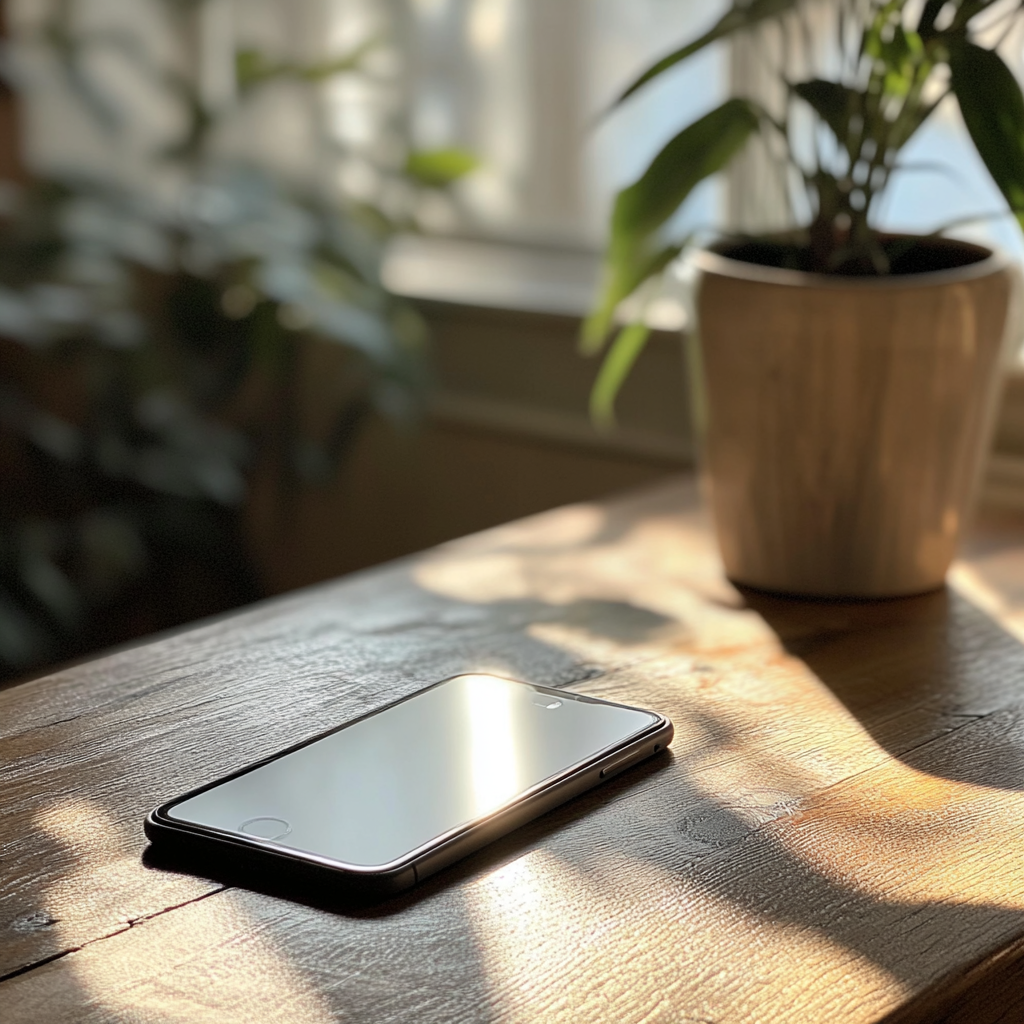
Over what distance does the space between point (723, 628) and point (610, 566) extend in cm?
12

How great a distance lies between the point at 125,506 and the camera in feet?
5.13

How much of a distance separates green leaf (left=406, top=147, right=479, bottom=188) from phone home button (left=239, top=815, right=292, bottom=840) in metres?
1.13

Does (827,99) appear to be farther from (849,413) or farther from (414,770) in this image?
(414,770)

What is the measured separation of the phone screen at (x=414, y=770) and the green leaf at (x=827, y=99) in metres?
0.33

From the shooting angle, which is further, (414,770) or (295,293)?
(295,293)

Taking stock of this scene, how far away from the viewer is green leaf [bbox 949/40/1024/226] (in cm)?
68

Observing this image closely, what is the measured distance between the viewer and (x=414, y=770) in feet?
Answer: 1.88

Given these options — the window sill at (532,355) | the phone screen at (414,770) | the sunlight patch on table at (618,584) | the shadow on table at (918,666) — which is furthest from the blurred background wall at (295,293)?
the phone screen at (414,770)

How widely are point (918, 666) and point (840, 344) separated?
173mm

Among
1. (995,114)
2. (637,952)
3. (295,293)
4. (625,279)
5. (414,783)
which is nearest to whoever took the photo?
(637,952)

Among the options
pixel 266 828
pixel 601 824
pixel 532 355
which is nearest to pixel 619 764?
pixel 601 824

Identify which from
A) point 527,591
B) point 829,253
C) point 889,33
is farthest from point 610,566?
point 889,33

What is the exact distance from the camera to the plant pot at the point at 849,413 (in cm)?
76

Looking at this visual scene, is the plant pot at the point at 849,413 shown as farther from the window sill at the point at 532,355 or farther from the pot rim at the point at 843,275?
the window sill at the point at 532,355
